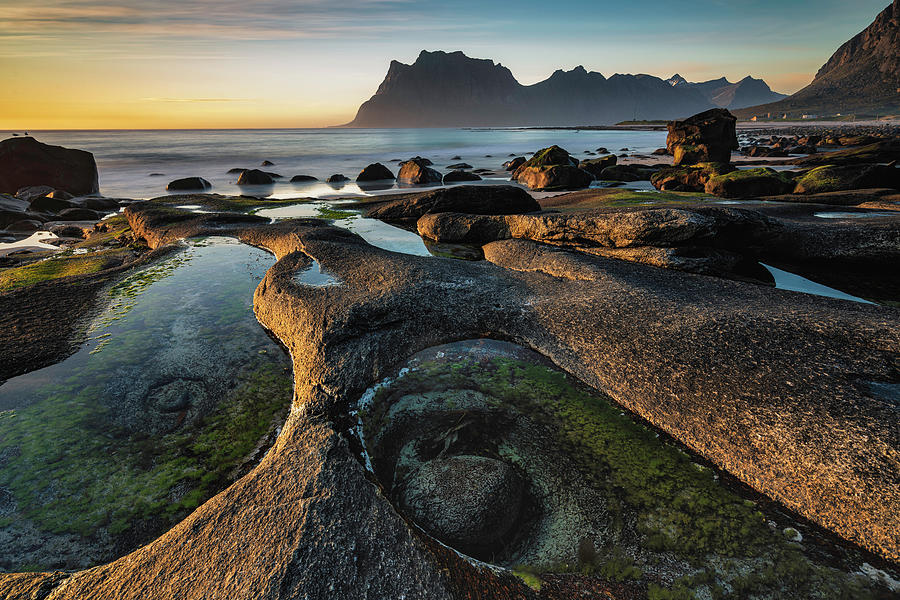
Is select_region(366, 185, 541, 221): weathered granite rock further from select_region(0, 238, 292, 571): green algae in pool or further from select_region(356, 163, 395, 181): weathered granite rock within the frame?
select_region(356, 163, 395, 181): weathered granite rock

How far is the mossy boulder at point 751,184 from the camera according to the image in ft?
72.1

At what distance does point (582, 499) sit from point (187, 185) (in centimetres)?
4684

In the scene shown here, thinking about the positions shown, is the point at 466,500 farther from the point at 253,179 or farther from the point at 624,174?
the point at 253,179

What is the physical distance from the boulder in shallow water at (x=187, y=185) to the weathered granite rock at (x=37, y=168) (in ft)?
23.2

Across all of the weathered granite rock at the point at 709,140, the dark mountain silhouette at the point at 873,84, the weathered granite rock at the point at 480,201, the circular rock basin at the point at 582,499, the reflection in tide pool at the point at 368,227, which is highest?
the dark mountain silhouette at the point at 873,84

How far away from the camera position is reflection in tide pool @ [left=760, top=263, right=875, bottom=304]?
388 inches

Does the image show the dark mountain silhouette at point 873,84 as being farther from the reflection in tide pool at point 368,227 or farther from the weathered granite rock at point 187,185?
the weathered granite rock at point 187,185

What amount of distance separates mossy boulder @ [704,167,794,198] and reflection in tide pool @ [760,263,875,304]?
46.5 feet

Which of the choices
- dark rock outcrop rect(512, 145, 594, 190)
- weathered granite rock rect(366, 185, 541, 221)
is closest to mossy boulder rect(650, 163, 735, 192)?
dark rock outcrop rect(512, 145, 594, 190)

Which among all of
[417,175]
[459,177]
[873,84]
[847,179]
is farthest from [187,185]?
[873,84]

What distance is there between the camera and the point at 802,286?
10438 mm

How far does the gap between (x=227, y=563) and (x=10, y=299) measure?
1099cm

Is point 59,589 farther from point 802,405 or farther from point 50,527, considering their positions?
point 802,405

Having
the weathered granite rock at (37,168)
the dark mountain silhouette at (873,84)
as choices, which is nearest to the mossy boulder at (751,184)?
the weathered granite rock at (37,168)
